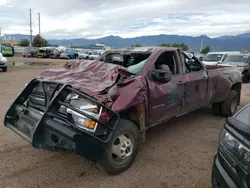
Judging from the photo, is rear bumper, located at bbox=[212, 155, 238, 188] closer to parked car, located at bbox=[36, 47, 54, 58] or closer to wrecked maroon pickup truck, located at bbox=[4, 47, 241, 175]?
wrecked maroon pickup truck, located at bbox=[4, 47, 241, 175]

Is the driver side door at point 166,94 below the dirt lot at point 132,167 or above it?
above

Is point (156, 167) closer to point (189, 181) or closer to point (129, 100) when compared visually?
point (189, 181)

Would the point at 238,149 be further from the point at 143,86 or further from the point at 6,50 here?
the point at 6,50

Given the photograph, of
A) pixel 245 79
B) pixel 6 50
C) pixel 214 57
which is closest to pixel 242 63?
pixel 245 79

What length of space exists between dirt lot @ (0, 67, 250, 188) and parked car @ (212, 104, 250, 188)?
3.72 feet

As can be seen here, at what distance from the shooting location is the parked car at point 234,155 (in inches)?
72.1

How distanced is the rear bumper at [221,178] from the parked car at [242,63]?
12.5 metres

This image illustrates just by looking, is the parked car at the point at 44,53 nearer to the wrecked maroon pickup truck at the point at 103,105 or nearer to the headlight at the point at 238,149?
the wrecked maroon pickup truck at the point at 103,105

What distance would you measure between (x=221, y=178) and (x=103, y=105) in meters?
1.53

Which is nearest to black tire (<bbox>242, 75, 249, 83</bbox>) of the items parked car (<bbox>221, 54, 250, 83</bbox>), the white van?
parked car (<bbox>221, 54, 250, 83</bbox>)

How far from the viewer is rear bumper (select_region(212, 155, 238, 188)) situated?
1.96m

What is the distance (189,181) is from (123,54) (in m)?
2.81

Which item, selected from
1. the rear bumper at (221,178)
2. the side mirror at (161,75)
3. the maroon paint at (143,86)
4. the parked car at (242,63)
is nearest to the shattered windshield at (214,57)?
the parked car at (242,63)

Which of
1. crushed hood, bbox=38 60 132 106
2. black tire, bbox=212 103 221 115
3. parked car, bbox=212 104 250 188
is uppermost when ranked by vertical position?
crushed hood, bbox=38 60 132 106
